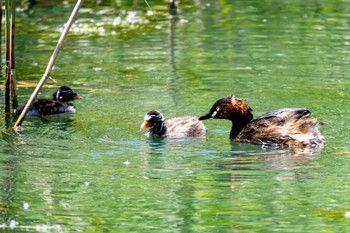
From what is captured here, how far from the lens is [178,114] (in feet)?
40.5

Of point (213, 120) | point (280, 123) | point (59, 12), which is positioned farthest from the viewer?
point (59, 12)

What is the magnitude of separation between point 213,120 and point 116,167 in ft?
10.6

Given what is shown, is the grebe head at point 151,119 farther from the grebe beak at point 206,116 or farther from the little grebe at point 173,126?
the grebe beak at point 206,116

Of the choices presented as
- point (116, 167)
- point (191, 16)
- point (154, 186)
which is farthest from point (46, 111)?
point (191, 16)

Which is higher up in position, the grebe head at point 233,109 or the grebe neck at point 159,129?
the grebe head at point 233,109

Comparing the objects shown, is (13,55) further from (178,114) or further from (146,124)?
(178,114)

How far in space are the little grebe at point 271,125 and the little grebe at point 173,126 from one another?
0.16 m

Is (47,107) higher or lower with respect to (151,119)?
lower

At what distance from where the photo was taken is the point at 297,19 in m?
19.8

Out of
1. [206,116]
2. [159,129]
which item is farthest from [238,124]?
[159,129]

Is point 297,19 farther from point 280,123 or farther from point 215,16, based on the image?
point 280,123

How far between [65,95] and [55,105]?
0.68 ft

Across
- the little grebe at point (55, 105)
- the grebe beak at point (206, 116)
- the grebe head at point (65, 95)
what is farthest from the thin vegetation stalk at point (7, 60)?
the grebe beak at point (206, 116)

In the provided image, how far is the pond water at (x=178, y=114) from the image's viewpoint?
8.05 m
